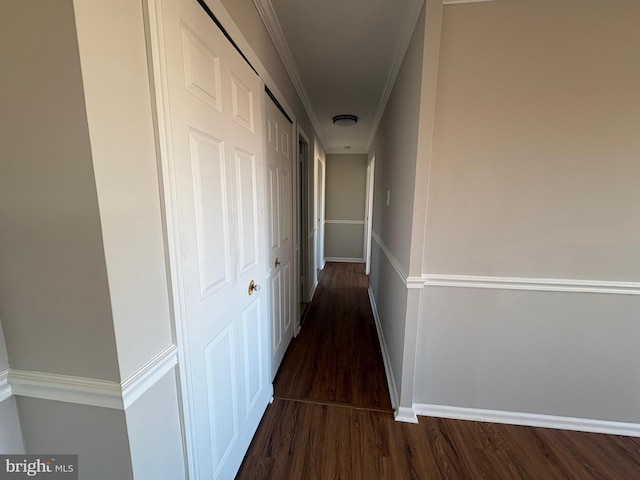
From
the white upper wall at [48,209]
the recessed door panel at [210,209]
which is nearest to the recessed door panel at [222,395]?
the recessed door panel at [210,209]

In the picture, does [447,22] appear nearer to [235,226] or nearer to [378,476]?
[235,226]

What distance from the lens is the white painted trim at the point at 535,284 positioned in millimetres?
1377

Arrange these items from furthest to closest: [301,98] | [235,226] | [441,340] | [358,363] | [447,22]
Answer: [301,98] → [358,363] → [441,340] → [447,22] → [235,226]

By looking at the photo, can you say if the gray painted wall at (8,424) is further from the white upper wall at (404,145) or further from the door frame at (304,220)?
the door frame at (304,220)

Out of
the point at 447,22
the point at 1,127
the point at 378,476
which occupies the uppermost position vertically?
the point at 447,22

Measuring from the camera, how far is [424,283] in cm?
146

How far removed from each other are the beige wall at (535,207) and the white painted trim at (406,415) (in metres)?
0.16

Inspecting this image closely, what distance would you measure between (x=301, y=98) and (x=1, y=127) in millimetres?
2320

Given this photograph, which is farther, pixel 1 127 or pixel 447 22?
pixel 447 22

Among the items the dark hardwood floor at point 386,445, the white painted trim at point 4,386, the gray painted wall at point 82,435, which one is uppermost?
the white painted trim at point 4,386

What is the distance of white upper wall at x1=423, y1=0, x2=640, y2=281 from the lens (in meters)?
1.24

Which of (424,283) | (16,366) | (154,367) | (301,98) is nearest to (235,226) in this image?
(154,367)

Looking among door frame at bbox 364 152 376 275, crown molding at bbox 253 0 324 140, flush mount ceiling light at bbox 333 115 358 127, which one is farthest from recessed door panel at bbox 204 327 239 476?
door frame at bbox 364 152 376 275

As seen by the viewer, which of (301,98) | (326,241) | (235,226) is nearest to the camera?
(235,226)
